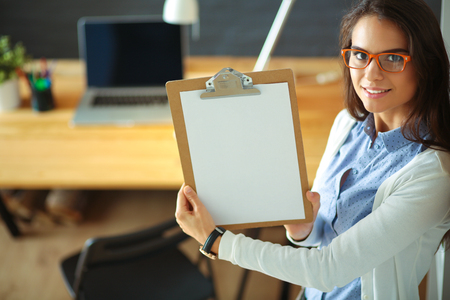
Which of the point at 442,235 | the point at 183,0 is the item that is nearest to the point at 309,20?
the point at 183,0

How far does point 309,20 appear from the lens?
2.12m

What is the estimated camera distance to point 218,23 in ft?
7.16

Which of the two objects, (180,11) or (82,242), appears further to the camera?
(82,242)

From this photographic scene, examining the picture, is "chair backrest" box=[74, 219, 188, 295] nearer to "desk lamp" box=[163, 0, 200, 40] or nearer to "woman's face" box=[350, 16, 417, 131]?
"woman's face" box=[350, 16, 417, 131]

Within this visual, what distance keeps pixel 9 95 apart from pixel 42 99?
0.51ft

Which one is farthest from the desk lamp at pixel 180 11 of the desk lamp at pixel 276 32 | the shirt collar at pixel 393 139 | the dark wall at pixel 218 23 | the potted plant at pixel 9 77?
the shirt collar at pixel 393 139

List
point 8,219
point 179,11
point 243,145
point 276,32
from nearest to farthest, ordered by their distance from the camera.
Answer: point 243,145
point 276,32
point 179,11
point 8,219

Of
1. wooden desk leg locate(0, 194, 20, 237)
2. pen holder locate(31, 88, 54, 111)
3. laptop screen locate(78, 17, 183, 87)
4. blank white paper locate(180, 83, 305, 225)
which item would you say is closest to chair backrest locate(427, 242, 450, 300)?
blank white paper locate(180, 83, 305, 225)

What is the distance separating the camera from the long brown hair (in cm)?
71

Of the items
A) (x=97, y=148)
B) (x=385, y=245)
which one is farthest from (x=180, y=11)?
(x=385, y=245)

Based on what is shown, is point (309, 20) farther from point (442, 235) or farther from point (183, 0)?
point (442, 235)

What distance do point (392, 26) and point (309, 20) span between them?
1.49 meters

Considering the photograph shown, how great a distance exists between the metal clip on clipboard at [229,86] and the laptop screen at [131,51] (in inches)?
42.8

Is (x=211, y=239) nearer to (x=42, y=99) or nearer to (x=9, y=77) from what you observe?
(x=42, y=99)
